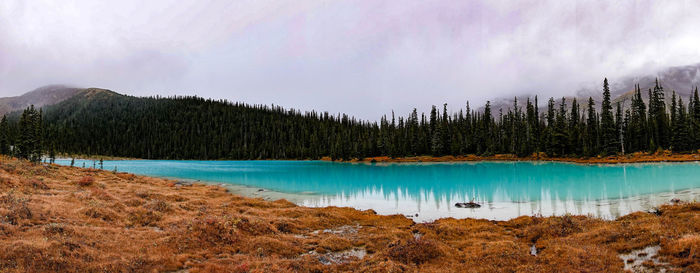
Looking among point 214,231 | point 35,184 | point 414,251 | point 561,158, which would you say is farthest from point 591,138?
→ point 35,184

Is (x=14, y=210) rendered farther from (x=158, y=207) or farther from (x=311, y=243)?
(x=311, y=243)

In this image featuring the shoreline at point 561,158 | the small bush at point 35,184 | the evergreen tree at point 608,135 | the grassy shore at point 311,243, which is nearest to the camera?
the grassy shore at point 311,243

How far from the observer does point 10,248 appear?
41.2ft

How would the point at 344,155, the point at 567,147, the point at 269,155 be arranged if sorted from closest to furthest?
1. the point at 567,147
2. the point at 344,155
3. the point at 269,155

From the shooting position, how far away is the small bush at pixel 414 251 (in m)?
14.8

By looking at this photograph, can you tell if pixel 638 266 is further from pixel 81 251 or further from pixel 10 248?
pixel 10 248

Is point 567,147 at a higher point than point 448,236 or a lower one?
higher

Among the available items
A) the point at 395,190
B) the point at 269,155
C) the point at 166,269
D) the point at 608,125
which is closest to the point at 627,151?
the point at 608,125

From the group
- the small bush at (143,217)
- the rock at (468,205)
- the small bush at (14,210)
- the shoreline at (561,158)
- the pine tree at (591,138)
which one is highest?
the pine tree at (591,138)

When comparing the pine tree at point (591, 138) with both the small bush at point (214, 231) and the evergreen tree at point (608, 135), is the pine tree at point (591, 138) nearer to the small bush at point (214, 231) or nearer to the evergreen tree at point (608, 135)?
the evergreen tree at point (608, 135)

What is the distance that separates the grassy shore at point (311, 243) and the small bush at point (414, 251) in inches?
1.9

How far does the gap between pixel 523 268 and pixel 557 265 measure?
1.42 m

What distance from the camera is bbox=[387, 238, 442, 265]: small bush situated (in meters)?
14.8

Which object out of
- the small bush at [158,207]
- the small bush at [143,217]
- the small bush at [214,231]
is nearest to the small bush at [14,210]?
the small bush at [143,217]
